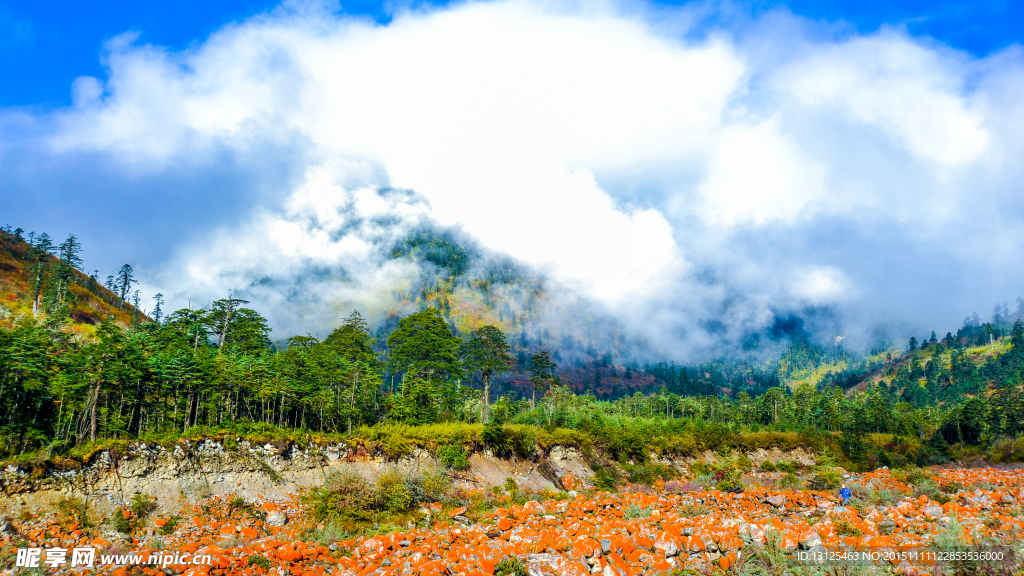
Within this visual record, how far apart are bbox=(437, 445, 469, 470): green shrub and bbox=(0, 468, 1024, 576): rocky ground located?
8425 millimetres

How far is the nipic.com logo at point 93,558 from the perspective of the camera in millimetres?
16297

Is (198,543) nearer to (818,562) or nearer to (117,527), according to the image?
(117,527)

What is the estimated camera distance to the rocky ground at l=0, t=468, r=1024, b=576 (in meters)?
14.3

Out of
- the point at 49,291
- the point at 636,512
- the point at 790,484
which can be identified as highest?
the point at 49,291

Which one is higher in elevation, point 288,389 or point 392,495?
point 288,389

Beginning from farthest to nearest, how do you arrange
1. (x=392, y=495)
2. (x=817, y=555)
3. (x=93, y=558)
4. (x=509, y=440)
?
(x=509, y=440), (x=392, y=495), (x=93, y=558), (x=817, y=555)

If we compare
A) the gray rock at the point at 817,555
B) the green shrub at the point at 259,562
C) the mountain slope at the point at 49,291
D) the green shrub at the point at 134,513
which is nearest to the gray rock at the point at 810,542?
the gray rock at the point at 817,555

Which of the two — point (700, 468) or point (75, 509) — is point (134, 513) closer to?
point (75, 509)

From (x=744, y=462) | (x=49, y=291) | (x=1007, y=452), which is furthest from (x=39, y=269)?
(x=1007, y=452)

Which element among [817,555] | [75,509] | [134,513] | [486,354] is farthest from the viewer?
[486,354]

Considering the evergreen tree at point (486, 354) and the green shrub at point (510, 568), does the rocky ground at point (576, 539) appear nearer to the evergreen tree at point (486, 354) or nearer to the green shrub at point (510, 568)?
the green shrub at point (510, 568)

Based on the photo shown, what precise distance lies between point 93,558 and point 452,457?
20.9 m

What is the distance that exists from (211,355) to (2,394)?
1041 cm

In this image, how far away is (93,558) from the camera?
16.9 metres
